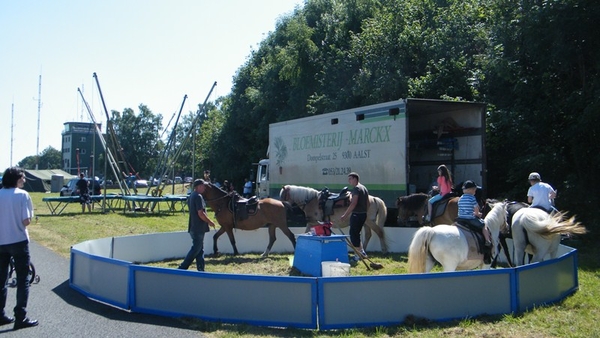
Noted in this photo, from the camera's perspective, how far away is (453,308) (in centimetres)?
659

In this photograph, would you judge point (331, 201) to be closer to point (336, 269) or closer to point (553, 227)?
point (336, 269)

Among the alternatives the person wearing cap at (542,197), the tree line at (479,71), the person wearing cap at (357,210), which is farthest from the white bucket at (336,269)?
the tree line at (479,71)

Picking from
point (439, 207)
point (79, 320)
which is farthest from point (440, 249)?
point (79, 320)

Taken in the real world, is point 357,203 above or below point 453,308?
above

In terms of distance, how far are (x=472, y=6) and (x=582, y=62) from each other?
8165 millimetres

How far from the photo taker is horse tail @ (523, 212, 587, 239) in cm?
782

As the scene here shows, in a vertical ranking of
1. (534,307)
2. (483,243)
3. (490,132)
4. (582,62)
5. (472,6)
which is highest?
(472,6)

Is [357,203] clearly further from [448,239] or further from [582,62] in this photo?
[582,62]

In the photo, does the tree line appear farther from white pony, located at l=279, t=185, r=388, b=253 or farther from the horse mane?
the horse mane

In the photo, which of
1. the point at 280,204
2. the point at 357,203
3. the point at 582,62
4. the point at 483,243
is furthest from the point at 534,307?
the point at 582,62

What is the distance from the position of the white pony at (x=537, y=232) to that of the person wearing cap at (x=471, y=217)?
990mm

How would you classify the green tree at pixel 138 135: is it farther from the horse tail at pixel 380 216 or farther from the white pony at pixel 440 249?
the white pony at pixel 440 249

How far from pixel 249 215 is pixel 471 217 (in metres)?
6.23

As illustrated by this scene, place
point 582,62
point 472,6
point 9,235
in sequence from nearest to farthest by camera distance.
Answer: point 9,235
point 582,62
point 472,6
